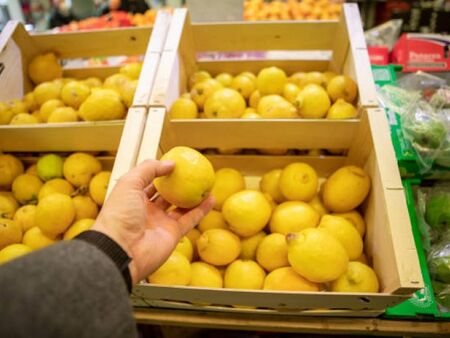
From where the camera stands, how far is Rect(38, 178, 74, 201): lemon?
49.0 inches

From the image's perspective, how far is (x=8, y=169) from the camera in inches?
52.4

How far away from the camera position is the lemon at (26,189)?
1282 mm

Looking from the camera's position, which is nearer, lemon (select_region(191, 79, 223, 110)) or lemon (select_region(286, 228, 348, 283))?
lemon (select_region(286, 228, 348, 283))

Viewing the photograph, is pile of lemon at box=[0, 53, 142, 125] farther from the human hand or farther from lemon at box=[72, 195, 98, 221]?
the human hand

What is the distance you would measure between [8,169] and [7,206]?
0.17 metres

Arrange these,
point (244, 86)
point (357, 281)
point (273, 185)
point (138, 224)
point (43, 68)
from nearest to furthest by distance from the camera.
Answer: point (138, 224)
point (357, 281)
point (273, 185)
point (244, 86)
point (43, 68)

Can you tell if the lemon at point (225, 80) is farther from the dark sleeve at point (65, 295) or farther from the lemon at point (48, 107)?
the dark sleeve at point (65, 295)

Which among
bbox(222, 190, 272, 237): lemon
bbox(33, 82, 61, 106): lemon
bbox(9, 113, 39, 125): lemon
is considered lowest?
bbox(222, 190, 272, 237): lemon

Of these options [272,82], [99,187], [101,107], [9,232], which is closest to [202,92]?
[272,82]

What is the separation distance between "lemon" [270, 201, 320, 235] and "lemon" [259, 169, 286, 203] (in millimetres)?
115

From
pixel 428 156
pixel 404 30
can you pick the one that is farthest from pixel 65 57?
pixel 404 30

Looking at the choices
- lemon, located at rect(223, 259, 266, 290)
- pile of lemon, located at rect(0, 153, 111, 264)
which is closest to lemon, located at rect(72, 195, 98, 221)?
pile of lemon, located at rect(0, 153, 111, 264)

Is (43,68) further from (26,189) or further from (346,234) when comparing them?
(346,234)

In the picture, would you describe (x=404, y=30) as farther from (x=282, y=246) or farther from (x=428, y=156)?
(x=282, y=246)
